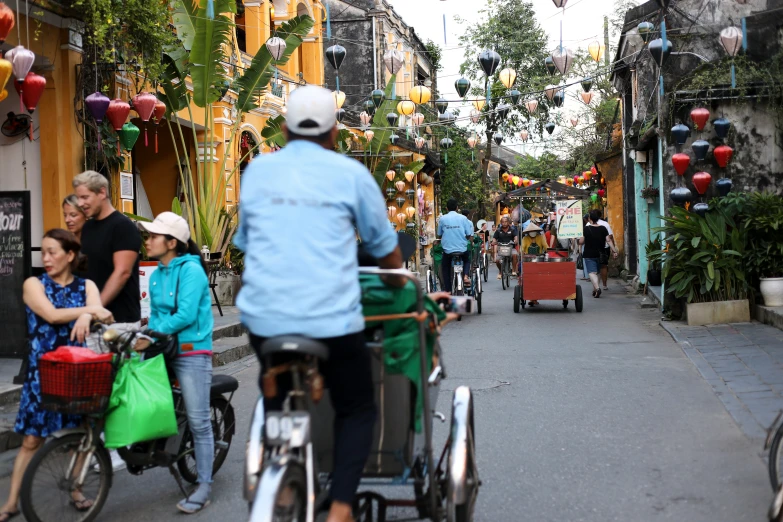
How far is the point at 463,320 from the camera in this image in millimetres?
15688

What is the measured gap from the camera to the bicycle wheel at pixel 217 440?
5836 millimetres

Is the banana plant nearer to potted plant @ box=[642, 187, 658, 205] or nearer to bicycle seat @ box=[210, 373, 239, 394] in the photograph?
potted plant @ box=[642, 187, 658, 205]

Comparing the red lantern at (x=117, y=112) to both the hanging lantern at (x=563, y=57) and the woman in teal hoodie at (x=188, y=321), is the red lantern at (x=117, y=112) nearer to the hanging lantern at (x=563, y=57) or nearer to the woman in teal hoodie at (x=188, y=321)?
the hanging lantern at (x=563, y=57)

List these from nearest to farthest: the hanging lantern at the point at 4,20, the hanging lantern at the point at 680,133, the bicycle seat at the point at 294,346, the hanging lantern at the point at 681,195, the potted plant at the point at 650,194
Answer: the bicycle seat at the point at 294,346 < the hanging lantern at the point at 4,20 < the hanging lantern at the point at 680,133 < the hanging lantern at the point at 681,195 < the potted plant at the point at 650,194

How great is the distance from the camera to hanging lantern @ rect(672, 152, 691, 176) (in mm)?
14539

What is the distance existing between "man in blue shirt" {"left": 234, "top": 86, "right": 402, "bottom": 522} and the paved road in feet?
5.78

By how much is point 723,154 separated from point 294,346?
1266 centimetres

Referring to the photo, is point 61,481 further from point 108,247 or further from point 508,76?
point 508,76

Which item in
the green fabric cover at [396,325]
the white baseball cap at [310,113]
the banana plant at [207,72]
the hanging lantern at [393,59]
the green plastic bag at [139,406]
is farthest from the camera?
the hanging lantern at [393,59]

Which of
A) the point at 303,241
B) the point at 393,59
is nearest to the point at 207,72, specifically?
the point at 393,59

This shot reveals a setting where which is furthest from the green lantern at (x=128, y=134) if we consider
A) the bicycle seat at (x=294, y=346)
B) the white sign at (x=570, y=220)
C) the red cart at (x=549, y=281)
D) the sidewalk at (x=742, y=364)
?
the bicycle seat at (x=294, y=346)

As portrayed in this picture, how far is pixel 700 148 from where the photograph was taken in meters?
14.5

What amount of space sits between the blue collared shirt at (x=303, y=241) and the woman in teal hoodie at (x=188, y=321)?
6.52ft

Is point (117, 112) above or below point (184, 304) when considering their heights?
above
